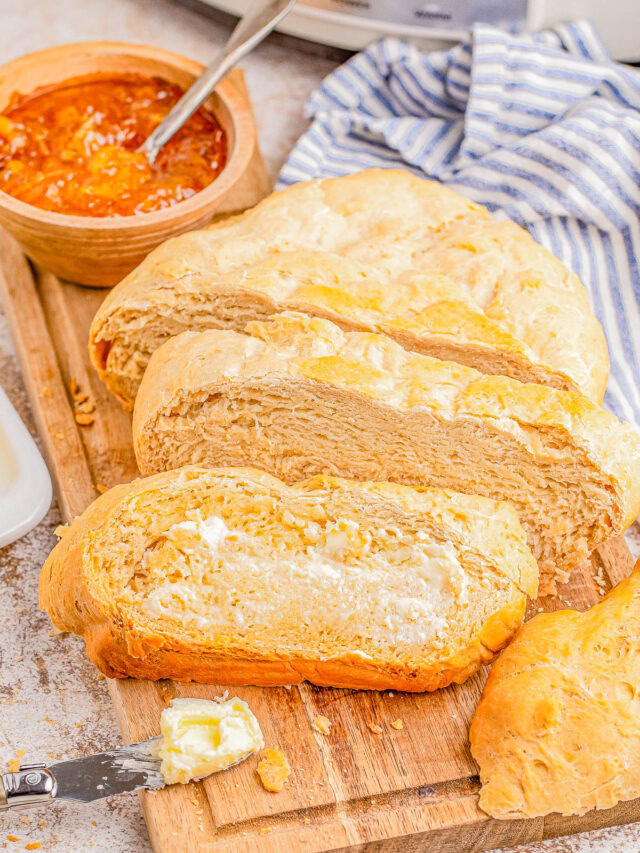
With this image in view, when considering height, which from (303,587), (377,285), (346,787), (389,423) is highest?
(377,285)

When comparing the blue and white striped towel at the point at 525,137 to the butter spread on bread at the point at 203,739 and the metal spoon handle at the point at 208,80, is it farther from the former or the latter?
the butter spread on bread at the point at 203,739

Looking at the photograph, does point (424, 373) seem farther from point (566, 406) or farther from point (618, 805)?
point (618, 805)

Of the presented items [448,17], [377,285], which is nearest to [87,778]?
[377,285]

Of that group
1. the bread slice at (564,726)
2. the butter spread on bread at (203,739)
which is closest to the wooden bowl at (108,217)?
the butter spread on bread at (203,739)

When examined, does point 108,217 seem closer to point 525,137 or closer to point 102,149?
point 102,149

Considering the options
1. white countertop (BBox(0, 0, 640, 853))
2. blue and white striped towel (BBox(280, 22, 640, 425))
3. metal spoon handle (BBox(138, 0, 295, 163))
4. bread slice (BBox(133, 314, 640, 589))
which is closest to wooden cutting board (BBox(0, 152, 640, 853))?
white countertop (BBox(0, 0, 640, 853))

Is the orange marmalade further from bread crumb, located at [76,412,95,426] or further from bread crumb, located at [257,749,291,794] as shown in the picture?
bread crumb, located at [257,749,291,794]
